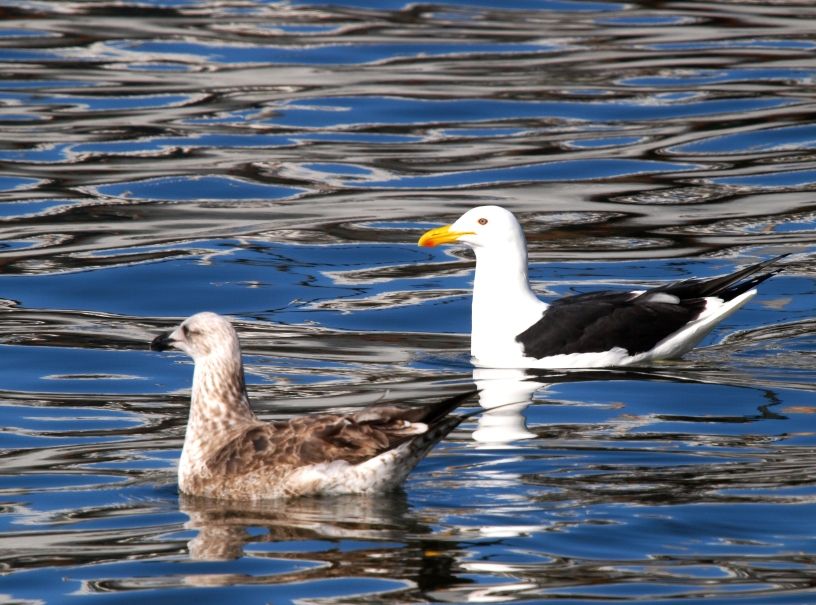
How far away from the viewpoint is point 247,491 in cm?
931

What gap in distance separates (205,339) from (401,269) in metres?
7.36

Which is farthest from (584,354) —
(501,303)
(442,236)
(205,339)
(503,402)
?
(205,339)

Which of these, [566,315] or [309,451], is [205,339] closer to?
[309,451]

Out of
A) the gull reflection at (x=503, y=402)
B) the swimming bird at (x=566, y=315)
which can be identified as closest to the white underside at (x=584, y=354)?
the swimming bird at (x=566, y=315)

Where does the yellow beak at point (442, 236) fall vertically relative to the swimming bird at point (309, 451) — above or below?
above

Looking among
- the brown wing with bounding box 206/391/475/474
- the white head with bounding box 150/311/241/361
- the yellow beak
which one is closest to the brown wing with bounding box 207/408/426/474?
the brown wing with bounding box 206/391/475/474

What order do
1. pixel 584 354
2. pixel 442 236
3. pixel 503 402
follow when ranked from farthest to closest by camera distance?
pixel 442 236 < pixel 584 354 < pixel 503 402

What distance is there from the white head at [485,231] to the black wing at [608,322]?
24.0 inches

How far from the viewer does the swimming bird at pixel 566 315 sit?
1298cm

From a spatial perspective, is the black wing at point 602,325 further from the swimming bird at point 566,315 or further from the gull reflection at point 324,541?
the gull reflection at point 324,541

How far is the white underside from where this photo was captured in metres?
13.0

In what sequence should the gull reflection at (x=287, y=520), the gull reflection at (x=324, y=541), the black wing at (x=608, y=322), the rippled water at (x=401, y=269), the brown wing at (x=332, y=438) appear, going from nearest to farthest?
the gull reflection at (x=324, y=541) < the rippled water at (x=401, y=269) < the gull reflection at (x=287, y=520) < the brown wing at (x=332, y=438) < the black wing at (x=608, y=322)

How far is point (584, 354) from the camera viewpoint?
12945mm

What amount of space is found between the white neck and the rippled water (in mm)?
301
